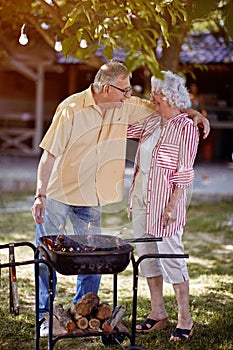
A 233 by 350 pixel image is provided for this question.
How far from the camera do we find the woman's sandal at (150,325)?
432 centimetres

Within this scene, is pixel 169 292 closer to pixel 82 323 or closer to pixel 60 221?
pixel 60 221

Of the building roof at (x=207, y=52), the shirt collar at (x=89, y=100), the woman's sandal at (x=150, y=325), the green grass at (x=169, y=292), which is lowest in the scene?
the green grass at (x=169, y=292)

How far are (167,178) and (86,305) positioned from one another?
32.8 inches

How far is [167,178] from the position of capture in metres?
4.02

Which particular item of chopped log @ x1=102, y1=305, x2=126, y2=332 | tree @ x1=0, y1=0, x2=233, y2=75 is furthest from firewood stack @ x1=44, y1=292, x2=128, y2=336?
tree @ x1=0, y1=0, x2=233, y2=75

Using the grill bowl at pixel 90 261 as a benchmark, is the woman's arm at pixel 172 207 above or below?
above

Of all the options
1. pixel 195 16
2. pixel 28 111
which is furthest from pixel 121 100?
pixel 28 111

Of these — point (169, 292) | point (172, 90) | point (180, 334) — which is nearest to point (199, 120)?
point (172, 90)

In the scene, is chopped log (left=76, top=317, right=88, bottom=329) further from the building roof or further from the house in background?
the building roof

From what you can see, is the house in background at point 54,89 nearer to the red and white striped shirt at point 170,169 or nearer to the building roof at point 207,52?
the building roof at point 207,52

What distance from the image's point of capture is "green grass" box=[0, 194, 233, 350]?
417cm

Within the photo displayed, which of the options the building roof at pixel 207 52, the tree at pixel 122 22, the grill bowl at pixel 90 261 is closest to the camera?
the tree at pixel 122 22

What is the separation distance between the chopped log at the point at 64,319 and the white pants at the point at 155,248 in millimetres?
587

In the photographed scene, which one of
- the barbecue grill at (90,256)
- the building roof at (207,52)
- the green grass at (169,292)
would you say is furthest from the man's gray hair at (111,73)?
the building roof at (207,52)
